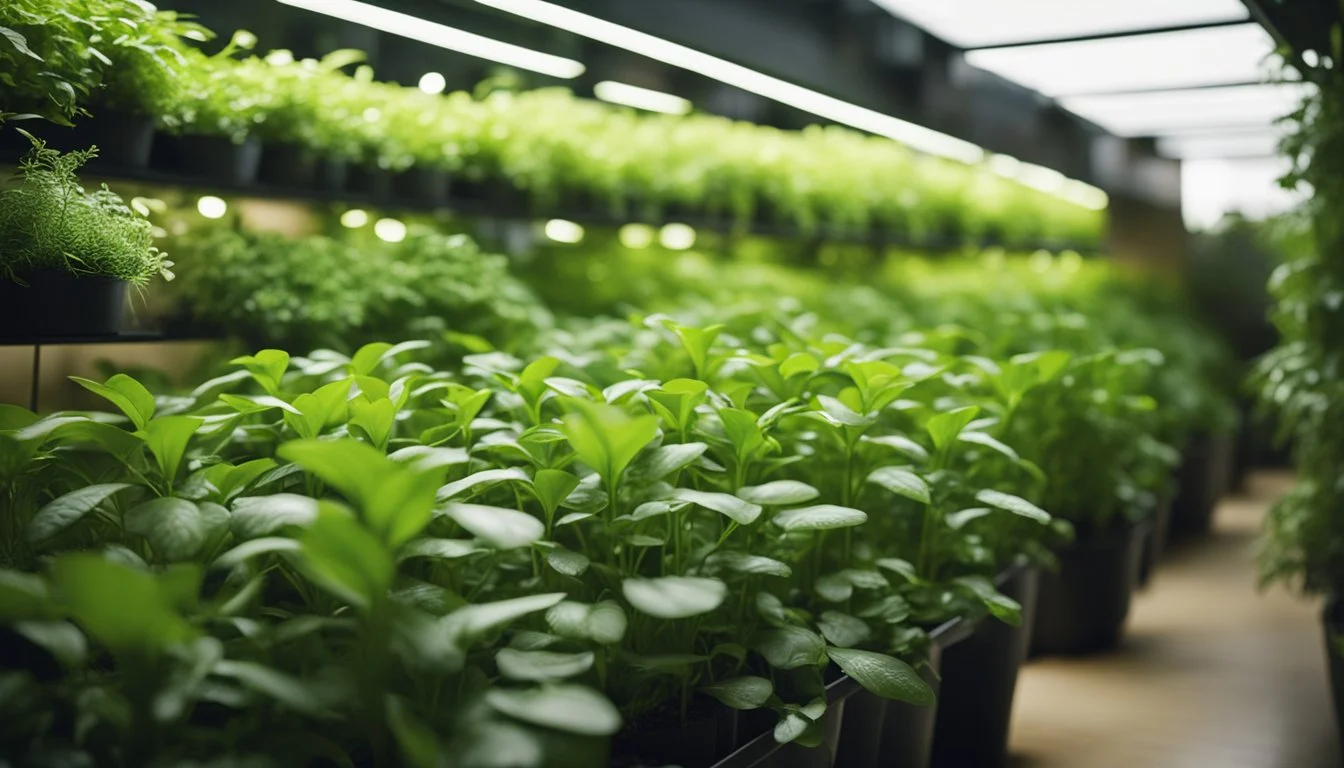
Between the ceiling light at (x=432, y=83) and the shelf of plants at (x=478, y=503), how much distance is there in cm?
16

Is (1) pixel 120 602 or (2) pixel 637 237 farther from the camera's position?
(2) pixel 637 237

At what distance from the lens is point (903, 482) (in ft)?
4.91

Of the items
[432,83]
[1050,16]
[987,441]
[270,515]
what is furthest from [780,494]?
[1050,16]

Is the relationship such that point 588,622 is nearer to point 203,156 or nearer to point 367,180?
point 203,156

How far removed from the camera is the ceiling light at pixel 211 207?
2.46 meters

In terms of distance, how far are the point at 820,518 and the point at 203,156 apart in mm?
1701

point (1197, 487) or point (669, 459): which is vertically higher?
point (669, 459)

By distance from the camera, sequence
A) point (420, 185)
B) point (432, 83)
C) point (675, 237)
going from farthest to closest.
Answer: point (675, 237) → point (432, 83) → point (420, 185)

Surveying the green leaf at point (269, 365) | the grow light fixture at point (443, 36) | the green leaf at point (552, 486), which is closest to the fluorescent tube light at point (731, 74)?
the grow light fixture at point (443, 36)

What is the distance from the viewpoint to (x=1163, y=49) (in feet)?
12.3

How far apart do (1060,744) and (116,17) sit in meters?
2.76

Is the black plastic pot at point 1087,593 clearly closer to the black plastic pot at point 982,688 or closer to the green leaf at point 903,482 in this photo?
the black plastic pot at point 982,688

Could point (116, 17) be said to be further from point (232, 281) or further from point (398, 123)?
point (398, 123)

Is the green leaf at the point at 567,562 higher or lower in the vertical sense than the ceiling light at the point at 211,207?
lower
